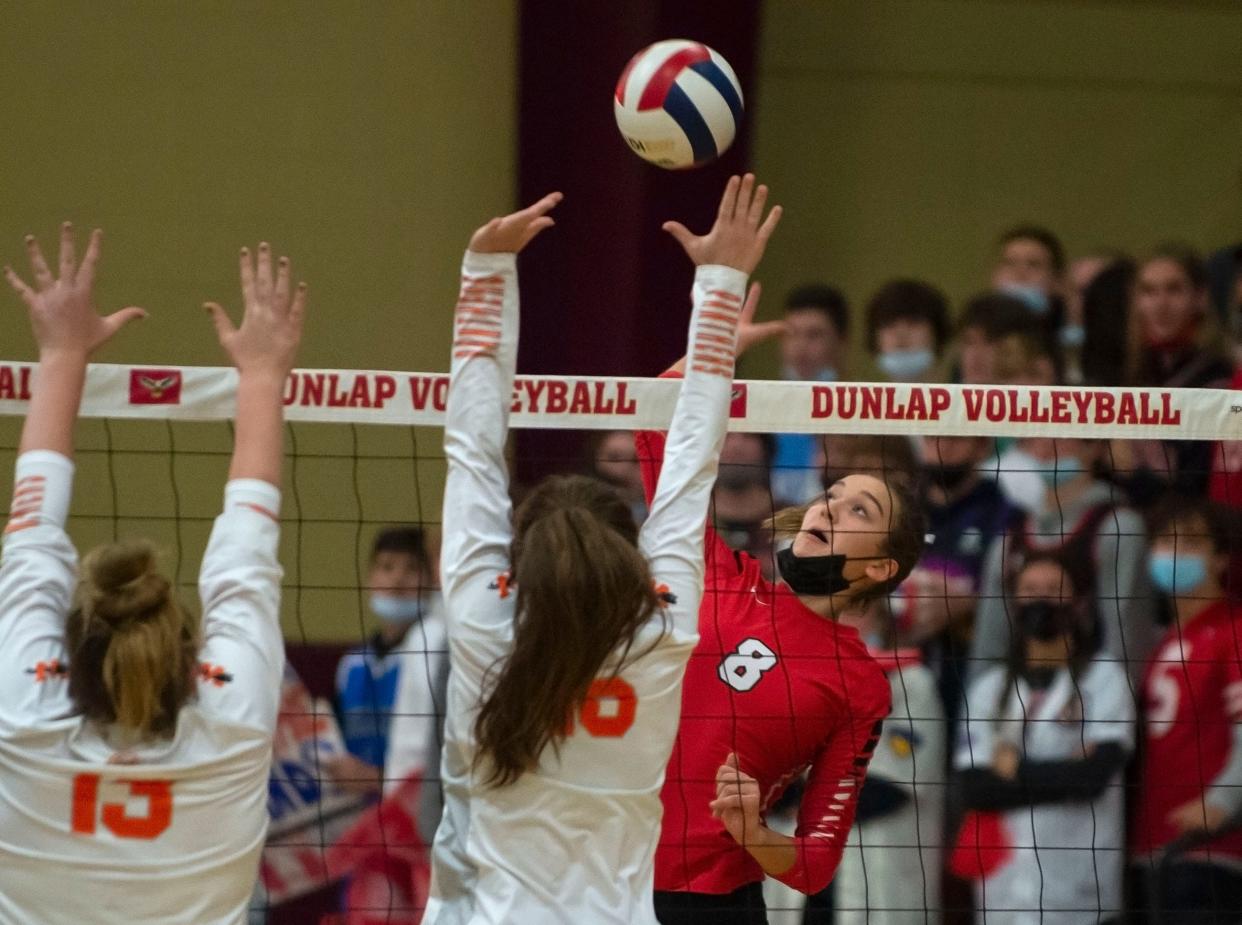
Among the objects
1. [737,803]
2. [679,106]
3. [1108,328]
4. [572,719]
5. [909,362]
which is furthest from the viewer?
[909,362]

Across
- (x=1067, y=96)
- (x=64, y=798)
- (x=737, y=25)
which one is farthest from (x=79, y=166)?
(x=64, y=798)

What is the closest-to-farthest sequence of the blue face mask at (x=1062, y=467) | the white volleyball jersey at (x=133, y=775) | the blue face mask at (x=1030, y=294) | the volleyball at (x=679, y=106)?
the white volleyball jersey at (x=133, y=775) < the volleyball at (x=679, y=106) < the blue face mask at (x=1062, y=467) < the blue face mask at (x=1030, y=294)

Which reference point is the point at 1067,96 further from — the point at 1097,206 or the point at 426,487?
the point at 426,487

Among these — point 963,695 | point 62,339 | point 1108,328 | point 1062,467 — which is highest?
point 1108,328

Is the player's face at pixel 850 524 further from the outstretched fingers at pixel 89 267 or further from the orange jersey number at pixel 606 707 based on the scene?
the outstretched fingers at pixel 89 267

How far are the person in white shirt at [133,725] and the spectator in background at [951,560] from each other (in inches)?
128

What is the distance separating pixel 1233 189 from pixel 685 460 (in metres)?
6.51

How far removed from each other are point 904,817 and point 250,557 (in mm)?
3050

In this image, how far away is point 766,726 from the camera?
4.16m

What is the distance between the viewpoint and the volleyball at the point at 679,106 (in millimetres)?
4355

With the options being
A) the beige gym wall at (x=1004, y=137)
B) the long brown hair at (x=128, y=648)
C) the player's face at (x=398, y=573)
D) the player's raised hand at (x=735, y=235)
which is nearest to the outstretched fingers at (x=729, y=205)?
the player's raised hand at (x=735, y=235)

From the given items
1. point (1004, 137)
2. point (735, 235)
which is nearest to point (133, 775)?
point (735, 235)

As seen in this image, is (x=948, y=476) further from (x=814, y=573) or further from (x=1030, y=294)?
(x=814, y=573)

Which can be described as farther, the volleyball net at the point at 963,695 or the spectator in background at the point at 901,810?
the spectator in background at the point at 901,810
